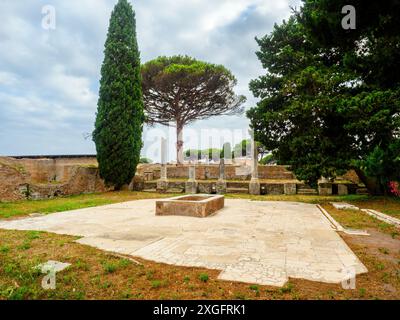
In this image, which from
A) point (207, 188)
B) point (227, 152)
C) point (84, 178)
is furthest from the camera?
point (227, 152)

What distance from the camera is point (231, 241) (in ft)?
17.2

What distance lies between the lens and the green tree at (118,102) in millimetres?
16500

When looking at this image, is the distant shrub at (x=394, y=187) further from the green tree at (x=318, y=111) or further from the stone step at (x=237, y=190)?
the stone step at (x=237, y=190)

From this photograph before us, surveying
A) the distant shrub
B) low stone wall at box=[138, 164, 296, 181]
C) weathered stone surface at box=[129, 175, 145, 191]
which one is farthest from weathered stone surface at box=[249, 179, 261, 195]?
weathered stone surface at box=[129, 175, 145, 191]

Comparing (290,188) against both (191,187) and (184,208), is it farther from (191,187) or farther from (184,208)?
(184,208)

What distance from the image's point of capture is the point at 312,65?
12.6 metres

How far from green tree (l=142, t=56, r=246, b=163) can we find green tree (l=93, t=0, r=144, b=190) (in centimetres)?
687

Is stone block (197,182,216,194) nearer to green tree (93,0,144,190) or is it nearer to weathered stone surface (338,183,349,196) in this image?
green tree (93,0,144,190)

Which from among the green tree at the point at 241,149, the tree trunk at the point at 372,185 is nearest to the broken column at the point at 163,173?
the tree trunk at the point at 372,185

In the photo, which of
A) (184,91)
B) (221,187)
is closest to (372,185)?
(221,187)

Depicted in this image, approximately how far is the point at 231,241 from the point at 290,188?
1311cm

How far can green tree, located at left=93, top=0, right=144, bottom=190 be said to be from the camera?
16500 millimetres

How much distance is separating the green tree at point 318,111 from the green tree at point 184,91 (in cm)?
1076
